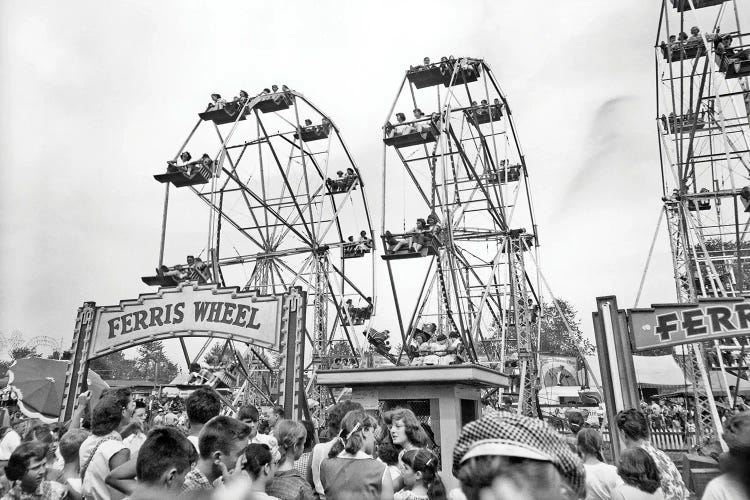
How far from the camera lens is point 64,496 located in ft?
12.1

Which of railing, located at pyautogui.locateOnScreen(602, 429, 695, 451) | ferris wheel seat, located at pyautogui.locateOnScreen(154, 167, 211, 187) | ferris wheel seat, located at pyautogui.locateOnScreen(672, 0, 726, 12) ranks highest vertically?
ferris wheel seat, located at pyautogui.locateOnScreen(672, 0, 726, 12)

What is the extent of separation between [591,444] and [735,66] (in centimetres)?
1425

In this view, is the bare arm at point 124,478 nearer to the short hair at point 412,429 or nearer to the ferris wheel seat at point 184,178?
the short hair at point 412,429

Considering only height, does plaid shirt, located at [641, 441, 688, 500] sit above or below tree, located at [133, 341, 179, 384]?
below

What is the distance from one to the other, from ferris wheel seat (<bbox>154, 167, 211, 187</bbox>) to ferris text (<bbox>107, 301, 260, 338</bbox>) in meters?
7.71

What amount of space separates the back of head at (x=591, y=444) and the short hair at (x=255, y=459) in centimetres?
237

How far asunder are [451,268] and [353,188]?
8.06 m

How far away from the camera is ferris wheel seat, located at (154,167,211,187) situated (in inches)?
722

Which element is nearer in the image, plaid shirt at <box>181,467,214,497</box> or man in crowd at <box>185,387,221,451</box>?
plaid shirt at <box>181,467,214,497</box>

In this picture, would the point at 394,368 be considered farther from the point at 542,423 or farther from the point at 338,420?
the point at 542,423

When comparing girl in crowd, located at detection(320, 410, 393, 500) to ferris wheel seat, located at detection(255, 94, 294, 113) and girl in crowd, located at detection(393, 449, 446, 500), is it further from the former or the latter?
ferris wheel seat, located at detection(255, 94, 294, 113)

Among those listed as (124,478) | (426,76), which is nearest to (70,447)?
(124,478)

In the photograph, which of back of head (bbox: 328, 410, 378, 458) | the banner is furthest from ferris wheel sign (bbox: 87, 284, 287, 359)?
the banner

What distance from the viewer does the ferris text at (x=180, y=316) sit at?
1065 centimetres
